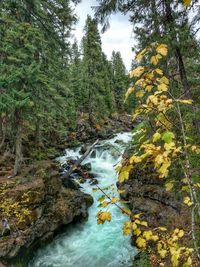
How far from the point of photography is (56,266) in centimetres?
945

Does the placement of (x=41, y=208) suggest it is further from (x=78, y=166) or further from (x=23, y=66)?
(x=23, y=66)

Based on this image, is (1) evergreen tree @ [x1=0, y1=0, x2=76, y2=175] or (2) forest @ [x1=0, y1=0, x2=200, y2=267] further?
(1) evergreen tree @ [x1=0, y1=0, x2=76, y2=175]

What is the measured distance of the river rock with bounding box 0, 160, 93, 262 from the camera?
9137 mm

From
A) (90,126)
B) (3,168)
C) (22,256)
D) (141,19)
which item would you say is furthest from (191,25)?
(90,126)

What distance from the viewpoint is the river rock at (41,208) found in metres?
9.14

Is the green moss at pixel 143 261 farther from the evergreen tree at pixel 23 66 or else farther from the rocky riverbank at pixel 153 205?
the evergreen tree at pixel 23 66

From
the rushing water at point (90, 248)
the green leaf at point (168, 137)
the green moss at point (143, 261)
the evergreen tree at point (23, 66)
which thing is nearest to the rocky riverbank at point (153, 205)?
the green moss at point (143, 261)

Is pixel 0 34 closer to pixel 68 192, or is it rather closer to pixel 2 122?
pixel 2 122

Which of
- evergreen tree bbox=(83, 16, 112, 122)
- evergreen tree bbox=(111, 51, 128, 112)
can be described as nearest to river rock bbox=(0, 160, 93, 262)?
evergreen tree bbox=(83, 16, 112, 122)

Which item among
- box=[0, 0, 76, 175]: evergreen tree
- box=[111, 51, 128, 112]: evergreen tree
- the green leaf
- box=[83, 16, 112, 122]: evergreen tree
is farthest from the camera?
box=[111, 51, 128, 112]: evergreen tree

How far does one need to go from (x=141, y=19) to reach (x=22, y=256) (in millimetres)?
8544

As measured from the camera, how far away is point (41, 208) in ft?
35.2

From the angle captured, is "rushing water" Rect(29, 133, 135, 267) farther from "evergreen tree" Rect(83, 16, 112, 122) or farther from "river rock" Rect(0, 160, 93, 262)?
"evergreen tree" Rect(83, 16, 112, 122)

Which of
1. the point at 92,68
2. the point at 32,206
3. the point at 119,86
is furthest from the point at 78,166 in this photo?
the point at 119,86
